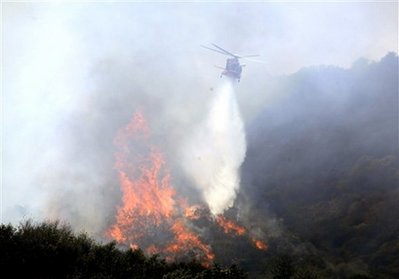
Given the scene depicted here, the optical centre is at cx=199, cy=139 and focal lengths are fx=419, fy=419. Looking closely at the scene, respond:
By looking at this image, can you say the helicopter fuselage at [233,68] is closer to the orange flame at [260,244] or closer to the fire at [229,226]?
the fire at [229,226]

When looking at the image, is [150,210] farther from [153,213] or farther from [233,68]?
[233,68]

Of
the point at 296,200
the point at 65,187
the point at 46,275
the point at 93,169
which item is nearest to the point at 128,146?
the point at 93,169

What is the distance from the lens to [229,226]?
94375 mm

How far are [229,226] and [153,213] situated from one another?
17.4 meters

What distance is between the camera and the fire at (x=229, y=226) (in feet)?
305

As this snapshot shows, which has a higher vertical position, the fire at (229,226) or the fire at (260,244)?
the fire at (229,226)

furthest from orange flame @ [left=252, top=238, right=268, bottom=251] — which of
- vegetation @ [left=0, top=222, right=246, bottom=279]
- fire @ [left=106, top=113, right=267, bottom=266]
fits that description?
vegetation @ [left=0, top=222, right=246, bottom=279]

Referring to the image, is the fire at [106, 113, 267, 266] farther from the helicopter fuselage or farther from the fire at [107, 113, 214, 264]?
the helicopter fuselage

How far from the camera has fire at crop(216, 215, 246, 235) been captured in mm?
93019

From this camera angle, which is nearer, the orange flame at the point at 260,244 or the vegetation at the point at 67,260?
the vegetation at the point at 67,260

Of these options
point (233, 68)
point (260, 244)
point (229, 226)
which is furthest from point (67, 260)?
point (229, 226)

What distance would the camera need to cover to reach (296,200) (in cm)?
12988

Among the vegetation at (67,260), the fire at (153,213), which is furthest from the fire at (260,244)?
the vegetation at (67,260)

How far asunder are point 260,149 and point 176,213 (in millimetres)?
76814
